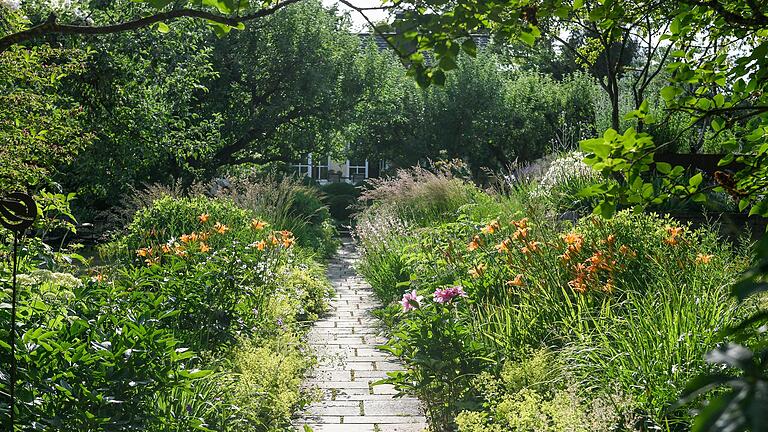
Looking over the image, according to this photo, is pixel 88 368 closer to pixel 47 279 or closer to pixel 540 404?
pixel 47 279

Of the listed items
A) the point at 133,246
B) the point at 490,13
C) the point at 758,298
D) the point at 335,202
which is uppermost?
the point at 490,13

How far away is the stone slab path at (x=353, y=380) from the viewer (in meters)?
4.57

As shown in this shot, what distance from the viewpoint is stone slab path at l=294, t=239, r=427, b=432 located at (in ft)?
15.0

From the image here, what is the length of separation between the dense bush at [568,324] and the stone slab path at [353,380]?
0.72 ft

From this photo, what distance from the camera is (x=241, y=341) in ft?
17.5

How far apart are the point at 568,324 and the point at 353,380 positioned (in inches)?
69.6

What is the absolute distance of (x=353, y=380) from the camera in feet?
18.1

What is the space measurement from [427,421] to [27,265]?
2.22 m

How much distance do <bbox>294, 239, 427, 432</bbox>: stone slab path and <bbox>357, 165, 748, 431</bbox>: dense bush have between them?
8.7 inches

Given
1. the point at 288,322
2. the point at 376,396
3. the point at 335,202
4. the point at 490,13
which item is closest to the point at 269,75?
the point at 335,202

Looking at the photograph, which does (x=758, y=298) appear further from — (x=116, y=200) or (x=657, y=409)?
(x=116, y=200)

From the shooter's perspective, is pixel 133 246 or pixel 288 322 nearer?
pixel 288 322

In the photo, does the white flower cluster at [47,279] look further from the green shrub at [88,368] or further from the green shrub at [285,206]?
the green shrub at [285,206]

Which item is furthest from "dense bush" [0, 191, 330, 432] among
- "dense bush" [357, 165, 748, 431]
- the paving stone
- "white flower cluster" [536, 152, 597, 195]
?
"white flower cluster" [536, 152, 597, 195]
